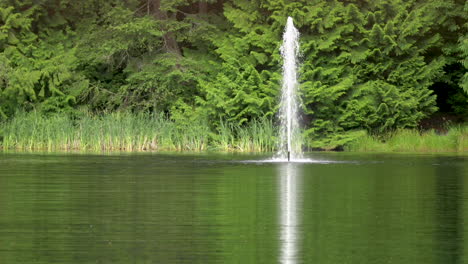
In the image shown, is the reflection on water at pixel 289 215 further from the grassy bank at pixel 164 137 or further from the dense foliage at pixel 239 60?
the dense foliage at pixel 239 60

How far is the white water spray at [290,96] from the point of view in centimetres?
3556

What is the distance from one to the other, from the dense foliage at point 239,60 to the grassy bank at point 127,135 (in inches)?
26.8

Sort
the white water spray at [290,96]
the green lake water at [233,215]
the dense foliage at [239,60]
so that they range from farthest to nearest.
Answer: the dense foliage at [239,60], the white water spray at [290,96], the green lake water at [233,215]

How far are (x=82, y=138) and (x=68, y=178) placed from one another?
15.6 m

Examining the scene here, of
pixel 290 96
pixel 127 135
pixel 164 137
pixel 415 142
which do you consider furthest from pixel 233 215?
pixel 415 142

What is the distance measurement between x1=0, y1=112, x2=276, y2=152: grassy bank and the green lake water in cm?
1205

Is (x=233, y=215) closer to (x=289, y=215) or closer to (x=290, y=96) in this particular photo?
(x=289, y=215)

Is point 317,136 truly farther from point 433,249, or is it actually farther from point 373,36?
point 433,249

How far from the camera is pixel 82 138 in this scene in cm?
3600

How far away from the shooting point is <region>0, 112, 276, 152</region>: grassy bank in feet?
119

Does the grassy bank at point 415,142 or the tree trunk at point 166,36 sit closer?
the grassy bank at point 415,142

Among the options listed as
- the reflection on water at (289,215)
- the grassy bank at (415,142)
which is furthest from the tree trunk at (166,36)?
the reflection on water at (289,215)

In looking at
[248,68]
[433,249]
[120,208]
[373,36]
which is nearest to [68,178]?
[120,208]

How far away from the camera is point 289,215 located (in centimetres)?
1344
